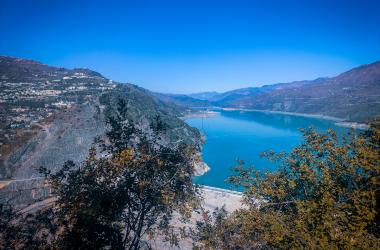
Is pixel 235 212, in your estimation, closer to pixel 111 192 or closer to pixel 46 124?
pixel 111 192

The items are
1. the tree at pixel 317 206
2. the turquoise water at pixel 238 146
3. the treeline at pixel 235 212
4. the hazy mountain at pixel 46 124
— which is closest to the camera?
the tree at pixel 317 206

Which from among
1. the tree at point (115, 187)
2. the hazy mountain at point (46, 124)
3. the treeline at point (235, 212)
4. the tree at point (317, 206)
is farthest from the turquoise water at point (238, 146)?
the tree at point (115, 187)

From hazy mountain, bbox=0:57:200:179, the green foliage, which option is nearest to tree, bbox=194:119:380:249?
the green foliage

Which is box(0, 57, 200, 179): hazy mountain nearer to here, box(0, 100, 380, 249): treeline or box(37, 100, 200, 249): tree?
box(37, 100, 200, 249): tree

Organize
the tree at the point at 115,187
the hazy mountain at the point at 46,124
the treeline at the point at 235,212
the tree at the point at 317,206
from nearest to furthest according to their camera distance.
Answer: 1. the tree at the point at 317,206
2. the treeline at the point at 235,212
3. the tree at the point at 115,187
4. the hazy mountain at the point at 46,124

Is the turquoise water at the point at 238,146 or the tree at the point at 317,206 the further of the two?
the turquoise water at the point at 238,146

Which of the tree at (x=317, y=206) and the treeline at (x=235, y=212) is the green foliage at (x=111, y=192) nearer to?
the treeline at (x=235, y=212)

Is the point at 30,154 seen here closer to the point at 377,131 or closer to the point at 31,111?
the point at 31,111

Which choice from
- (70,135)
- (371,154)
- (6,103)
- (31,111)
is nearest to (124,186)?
(371,154)
